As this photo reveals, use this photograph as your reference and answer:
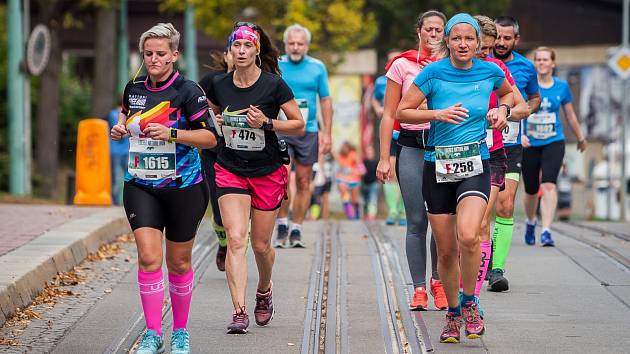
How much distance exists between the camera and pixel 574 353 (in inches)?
338

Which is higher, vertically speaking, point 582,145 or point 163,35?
point 163,35

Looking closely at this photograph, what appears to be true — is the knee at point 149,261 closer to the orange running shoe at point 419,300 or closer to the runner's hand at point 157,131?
the runner's hand at point 157,131

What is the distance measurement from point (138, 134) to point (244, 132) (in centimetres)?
118

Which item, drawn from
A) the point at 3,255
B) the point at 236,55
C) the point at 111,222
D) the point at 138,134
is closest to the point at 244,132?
the point at 236,55

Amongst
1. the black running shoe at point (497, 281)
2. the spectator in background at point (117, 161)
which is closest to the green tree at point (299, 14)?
the spectator in background at point (117, 161)

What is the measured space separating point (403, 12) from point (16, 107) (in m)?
9.79

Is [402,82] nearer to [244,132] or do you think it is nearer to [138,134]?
[244,132]

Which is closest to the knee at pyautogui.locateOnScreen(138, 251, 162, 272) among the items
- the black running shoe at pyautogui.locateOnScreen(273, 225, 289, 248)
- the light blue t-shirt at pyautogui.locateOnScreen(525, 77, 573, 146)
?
the black running shoe at pyautogui.locateOnScreen(273, 225, 289, 248)

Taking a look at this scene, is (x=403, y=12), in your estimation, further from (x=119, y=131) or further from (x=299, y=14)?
(x=119, y=131)

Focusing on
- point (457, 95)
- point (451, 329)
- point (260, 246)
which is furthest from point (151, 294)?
point (457, 95)

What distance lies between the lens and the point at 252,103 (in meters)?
9.29

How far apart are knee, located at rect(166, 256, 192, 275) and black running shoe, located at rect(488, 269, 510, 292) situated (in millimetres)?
3458

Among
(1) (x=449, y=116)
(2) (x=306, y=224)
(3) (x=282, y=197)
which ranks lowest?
(2) (x=306, y=224)

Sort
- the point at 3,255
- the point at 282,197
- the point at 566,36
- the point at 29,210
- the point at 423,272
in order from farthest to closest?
the point at 566,36 → the point at 29,210 → the point at 3,255 → the point at 423,272 → the point at 282,197
